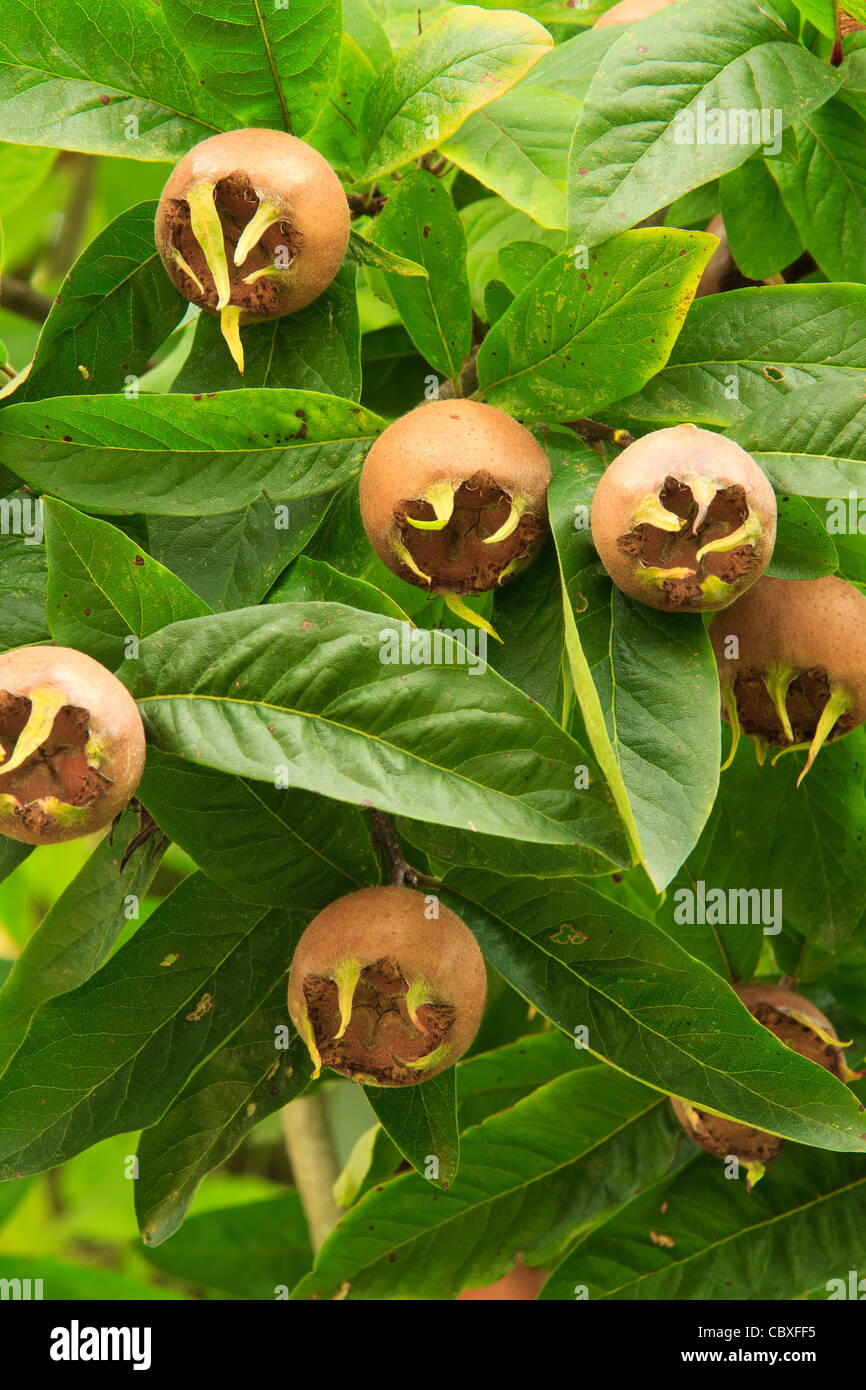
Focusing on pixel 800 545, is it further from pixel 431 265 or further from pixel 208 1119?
pixel 208 1119

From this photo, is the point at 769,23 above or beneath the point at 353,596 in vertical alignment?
above

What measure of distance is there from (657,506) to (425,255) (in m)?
0.43

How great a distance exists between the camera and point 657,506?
41.2 inches

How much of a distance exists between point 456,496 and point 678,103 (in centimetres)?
45

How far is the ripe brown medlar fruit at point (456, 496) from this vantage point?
1.13 m

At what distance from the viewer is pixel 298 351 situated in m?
1.31

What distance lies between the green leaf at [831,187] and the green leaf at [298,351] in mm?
620

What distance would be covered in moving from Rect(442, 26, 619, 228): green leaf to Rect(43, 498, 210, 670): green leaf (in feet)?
1.94

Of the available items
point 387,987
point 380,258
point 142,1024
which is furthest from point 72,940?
point 380,258

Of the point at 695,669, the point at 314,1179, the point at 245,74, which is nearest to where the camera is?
the point at 695,669

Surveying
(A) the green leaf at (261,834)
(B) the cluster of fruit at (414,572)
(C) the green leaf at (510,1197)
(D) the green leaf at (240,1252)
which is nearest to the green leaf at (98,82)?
(B) the cluster of fruit at (414,572)

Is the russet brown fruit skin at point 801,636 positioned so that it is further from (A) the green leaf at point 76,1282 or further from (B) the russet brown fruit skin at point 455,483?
(A) the green leaf at point 76,1282

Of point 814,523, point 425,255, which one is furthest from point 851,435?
point 425,255

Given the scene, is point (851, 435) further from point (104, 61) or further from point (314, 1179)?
point (314, 1179)
